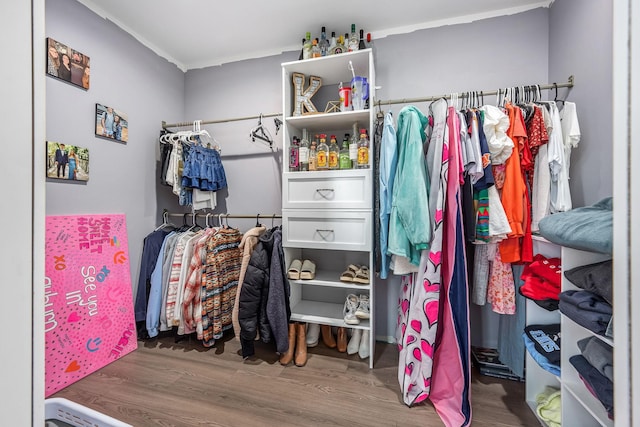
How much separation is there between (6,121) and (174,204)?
7.39 feet

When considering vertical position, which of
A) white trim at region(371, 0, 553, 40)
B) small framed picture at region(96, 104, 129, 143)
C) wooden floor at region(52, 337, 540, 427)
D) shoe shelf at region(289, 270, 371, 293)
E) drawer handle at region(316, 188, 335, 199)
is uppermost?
white trim at region(371, 0, 553, 40)

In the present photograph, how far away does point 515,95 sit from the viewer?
1597 mm

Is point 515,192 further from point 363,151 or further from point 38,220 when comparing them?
point 38,220

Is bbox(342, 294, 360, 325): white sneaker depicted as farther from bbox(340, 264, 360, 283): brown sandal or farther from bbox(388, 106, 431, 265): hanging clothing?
bbox(388, 106, 431, 265): hanging clothing

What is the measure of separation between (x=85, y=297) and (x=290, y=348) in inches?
52.9

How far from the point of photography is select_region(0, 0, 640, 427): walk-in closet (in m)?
1.26

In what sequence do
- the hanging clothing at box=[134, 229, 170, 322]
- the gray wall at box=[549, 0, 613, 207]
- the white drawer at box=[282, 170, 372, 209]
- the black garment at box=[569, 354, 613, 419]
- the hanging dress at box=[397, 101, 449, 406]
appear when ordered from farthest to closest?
1. the hanging clothing at box=[134, 229, 170, 322]
2. the white drawer at box=[282, 170, 372, 209]
3. the hanging dress at box=[397, 101, 449, 406]
4. the gray wall at box=[549, 0, 613, 207]
5. the black garment at box=[569, 354, 613, 419]

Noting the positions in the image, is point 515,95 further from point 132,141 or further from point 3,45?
point 132,141

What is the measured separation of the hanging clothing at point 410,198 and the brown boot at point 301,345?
84 cm

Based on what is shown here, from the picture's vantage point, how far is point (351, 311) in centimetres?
171

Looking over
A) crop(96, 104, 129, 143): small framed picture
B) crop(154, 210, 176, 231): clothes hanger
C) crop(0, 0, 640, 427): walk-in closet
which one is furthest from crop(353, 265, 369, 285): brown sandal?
crop(96, 104, 129, 143): small framed picture

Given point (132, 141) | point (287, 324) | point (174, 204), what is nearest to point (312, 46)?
point (132, 141)

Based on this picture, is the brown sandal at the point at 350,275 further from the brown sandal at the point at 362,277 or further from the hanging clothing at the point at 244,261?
the hanging clothing at the point at 244,261

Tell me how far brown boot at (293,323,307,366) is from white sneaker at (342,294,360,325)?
30cm
